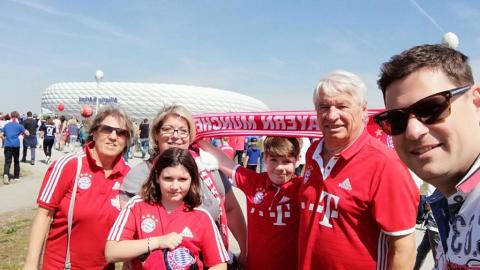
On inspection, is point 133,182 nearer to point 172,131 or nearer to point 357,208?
point 172,131

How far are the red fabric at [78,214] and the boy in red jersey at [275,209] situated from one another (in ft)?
3.38

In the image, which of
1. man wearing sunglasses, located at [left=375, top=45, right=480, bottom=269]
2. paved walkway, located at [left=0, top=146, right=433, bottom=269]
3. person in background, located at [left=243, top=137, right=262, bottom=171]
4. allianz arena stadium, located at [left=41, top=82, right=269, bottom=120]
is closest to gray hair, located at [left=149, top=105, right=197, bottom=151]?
man wearing sunglasses, located at [left=375, top=45, right=480, bottom=269]

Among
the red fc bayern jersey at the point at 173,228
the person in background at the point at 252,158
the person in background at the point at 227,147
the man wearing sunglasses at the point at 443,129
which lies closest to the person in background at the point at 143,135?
the person in background at the point at 252,158

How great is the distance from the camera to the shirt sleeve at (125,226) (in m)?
2.36

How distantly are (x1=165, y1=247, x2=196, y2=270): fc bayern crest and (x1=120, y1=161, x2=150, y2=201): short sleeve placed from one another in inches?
22.7

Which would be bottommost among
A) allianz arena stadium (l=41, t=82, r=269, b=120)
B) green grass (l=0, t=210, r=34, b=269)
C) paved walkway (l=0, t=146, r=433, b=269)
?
green grass (l=0, t=210, r=34, b=269)

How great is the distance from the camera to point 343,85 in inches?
92.3

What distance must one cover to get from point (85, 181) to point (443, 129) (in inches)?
92.2

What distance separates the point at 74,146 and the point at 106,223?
20.3 metres

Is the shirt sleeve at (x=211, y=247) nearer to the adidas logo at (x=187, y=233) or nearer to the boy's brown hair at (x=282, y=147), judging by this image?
the adidas logo at (x=187, y=233)

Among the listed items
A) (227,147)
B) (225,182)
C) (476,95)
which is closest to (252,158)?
(227,147)

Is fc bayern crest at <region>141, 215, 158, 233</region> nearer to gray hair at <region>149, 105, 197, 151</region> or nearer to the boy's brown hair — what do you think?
gray hair at <region>149, 105, 197, 151</region>

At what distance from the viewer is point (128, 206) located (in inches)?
96.9

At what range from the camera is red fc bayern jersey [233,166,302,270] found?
2.92 metres
